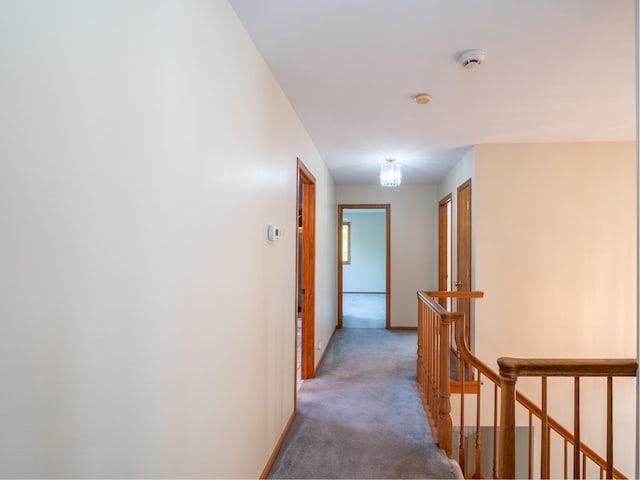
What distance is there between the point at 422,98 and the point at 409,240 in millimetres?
3880

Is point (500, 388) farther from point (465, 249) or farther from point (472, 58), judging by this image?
point (465, 249)

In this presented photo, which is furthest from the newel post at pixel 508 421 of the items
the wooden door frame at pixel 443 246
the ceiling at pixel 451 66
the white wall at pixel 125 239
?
the wooden door frame at pixel 443 246

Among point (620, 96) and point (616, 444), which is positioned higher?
point (620, 96)

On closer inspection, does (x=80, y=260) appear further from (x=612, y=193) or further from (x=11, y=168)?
(x=612, y=193)

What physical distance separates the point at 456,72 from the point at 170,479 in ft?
8.07

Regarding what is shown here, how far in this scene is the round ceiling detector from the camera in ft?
8.43

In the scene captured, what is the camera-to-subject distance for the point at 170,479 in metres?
1.18

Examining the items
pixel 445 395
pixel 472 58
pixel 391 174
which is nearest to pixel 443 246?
pixel 391 174

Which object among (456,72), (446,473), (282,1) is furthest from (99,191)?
(446,473)

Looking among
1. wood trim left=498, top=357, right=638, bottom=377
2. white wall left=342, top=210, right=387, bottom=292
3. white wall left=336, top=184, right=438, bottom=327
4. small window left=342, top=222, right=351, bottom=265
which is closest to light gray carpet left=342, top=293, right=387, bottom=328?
white wall left=342, top=210, right=387, bottom=292

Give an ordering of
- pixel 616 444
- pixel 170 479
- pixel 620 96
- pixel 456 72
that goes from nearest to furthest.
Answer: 1. pixel 170 479
2. pixel 456 72
3. pixel 620 96
4. pixel 616 444

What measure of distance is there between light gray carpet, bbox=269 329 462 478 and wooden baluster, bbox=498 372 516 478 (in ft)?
2.86

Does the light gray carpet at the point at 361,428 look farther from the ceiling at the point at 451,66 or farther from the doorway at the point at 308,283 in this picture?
the ceiling at the point at 451,66

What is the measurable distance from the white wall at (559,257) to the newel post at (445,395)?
4.76 ft
